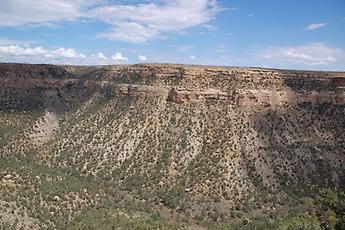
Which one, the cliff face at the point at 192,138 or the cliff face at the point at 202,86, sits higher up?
the cliff face at the point at 202,86

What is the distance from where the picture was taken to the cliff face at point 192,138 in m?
56.4

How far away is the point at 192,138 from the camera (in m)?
64.4

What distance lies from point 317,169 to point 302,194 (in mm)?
5960

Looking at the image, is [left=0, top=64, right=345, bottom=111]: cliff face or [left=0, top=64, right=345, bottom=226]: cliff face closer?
[left=0, top=64, right=345, bottom=226]: cliff face

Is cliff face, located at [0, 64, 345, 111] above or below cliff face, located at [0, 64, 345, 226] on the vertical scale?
above

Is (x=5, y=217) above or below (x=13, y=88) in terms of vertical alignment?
below

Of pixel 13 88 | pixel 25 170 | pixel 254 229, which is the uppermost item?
pixel 13 88

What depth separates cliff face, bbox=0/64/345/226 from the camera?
2222 inches

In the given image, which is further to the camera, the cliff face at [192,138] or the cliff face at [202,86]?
the cliff face at [202,86]

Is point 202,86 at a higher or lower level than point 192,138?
higher

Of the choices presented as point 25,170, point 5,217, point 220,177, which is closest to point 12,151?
point 25,170

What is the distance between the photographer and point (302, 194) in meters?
56.1

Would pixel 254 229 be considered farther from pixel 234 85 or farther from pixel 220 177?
pixel 234 85

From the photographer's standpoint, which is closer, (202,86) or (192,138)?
(192,138)
